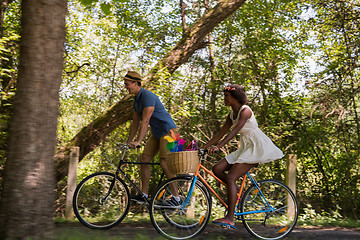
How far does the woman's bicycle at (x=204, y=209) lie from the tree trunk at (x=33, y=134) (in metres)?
1.60

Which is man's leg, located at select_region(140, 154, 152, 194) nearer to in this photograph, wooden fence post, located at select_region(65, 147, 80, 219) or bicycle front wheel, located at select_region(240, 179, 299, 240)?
bicycle front wheel, located at select_region(240, 179, 299, 240)

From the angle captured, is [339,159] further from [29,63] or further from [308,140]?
[29,63]

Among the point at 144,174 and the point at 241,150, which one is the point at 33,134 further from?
the point at 241,150

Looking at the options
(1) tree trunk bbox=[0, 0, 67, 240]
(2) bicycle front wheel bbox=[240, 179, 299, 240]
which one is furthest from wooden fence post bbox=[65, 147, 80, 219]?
(2) bicycle front wheel bbox=[240, 179, 299, 240]

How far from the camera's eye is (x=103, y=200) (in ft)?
17.5

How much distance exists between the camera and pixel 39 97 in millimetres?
3639

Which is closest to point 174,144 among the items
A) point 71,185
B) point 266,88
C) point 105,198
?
point 105,198

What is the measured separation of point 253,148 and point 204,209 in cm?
102

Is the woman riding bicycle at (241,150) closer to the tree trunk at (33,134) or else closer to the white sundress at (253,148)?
the white sundress at (253,148)

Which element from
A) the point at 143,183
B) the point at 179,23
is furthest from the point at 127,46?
the point at 143,183

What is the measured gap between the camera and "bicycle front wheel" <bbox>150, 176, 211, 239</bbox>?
4836mm

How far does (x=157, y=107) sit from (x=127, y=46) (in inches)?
322

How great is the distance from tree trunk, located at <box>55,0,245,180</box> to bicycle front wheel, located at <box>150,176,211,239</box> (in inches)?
176

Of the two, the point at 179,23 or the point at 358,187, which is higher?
the point at 179,23
